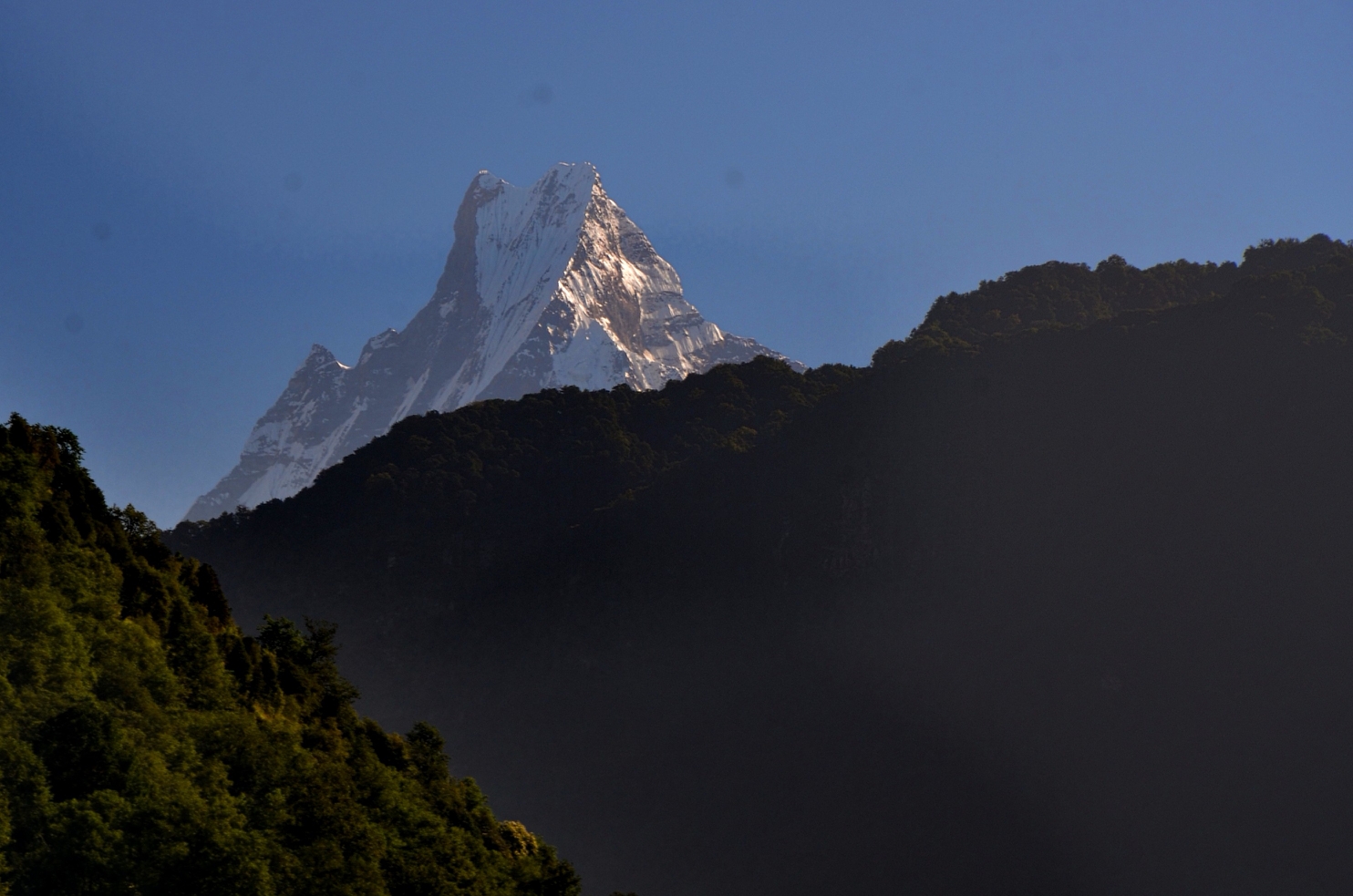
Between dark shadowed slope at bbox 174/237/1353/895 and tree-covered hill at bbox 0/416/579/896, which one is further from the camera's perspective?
dark shadowed slope at bbox 174/237/1353/895

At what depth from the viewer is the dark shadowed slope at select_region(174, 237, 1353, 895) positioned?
10369 cm

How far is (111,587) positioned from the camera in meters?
55.5

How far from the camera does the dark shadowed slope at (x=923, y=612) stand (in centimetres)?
10369

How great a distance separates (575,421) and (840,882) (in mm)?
72774

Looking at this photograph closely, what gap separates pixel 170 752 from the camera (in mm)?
47469

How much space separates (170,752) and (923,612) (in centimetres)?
8451

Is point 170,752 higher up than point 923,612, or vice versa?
point 923,612

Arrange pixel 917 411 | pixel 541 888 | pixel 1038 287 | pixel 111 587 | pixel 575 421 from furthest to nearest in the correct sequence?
pixel 1038 287 → pixel 575 421 → pixel 917 411 → pixel 541 888 → pixel 111 587

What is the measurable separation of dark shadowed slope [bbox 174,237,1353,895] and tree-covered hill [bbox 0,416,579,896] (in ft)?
152

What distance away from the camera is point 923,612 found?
123m

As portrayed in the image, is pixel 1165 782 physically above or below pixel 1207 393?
below

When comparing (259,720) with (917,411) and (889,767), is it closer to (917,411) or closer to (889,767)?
(889,767)

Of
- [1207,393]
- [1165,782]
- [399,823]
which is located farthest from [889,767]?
[399,823]

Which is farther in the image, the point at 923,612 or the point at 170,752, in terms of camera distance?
the point at 923,612
